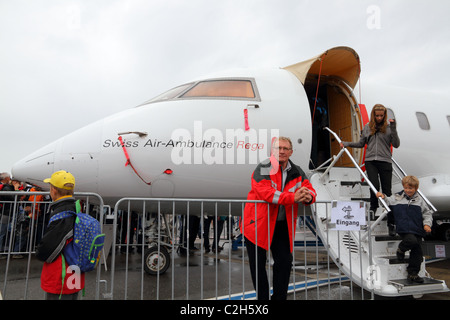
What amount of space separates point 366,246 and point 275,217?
6.39 feet

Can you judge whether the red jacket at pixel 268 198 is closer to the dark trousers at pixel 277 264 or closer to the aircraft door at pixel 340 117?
the dark trousers at pixel 277 264

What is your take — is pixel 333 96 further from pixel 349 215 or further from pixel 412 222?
pixel 349 215

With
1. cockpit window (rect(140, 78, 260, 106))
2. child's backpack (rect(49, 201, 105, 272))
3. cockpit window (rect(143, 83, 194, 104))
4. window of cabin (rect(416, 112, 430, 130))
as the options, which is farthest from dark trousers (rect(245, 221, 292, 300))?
window of cabin (rect(416, 112, 430, 130))

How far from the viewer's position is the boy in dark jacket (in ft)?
14.3

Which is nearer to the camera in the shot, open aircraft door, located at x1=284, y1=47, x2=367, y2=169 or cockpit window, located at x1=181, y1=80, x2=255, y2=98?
cockpit window, located at x1=181, y1=80, x2=255, y2=98

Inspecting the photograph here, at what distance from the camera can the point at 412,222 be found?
14.4ft

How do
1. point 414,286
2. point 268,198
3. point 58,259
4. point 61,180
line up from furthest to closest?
point 414,286
point 268,198
point 61,180
point 58,259

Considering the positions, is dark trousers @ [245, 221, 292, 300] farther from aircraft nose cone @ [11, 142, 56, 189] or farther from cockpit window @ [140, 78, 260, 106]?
aircraft nose cone @ [11, 142, 56, 189]

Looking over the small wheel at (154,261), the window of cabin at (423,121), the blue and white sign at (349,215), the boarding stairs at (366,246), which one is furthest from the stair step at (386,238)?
the small wheel at (154,261)

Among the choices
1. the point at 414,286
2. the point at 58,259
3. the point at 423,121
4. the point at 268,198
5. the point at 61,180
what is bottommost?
the point at 414,286

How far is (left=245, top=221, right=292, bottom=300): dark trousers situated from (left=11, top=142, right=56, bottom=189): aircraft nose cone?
330 cm

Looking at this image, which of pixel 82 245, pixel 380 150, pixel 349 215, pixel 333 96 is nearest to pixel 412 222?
pixel 349 215

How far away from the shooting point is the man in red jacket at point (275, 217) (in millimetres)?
3451
